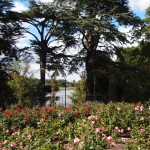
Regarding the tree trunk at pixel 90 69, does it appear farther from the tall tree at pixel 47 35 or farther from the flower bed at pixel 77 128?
the flower bed at pixel 77 128

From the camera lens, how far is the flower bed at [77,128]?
228 inches

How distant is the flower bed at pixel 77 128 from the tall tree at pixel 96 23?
34.6ft

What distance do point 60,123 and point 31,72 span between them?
40.1ft

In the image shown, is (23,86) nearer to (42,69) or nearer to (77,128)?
(42,69)

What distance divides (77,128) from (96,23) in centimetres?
1283

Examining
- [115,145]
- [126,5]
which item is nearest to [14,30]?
[126,5]

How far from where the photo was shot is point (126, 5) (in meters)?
A: 22.1

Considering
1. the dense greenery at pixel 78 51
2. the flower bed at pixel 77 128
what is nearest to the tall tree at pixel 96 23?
the dense greenery at pixel 78 51

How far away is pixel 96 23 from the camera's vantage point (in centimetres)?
1939

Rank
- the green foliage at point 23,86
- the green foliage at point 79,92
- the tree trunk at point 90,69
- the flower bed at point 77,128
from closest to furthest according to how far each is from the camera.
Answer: the flower bed at point 77,128 → the green foliage at point 23,86 → the tree trunk at point 90,69 → the green foliage at point 79,92

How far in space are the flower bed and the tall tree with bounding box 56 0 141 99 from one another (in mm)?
10561

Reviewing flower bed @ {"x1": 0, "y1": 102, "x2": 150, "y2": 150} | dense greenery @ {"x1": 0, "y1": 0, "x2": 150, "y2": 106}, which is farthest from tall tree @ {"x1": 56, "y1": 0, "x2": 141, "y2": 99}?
flower bed @ {"x1": 0, "y1": 102, "x2": 150, "y2": 150}

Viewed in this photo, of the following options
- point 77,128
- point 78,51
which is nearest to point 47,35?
point 78,51

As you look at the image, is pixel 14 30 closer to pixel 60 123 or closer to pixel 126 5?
pixel 126 5
